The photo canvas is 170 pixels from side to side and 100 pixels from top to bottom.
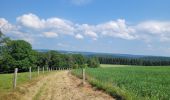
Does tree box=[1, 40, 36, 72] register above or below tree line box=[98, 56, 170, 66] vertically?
above

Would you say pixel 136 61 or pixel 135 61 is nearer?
pixel 136 61

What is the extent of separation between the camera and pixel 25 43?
312ft

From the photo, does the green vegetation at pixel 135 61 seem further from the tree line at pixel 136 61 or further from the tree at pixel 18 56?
the tree at pixel 18 56

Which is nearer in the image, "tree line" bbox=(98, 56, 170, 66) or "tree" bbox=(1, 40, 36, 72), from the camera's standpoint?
"tree" bbox=(1, 40, 36, 72)

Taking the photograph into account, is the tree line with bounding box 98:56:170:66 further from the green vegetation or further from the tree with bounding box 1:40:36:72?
the tree with bounding box 1:40:36:72

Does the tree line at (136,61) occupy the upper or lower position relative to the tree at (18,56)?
lower

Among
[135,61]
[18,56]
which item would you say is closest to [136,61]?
[135,61]

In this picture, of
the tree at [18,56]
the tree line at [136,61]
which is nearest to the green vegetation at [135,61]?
the tree line at [136,61]

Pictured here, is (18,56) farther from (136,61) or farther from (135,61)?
(135,61)

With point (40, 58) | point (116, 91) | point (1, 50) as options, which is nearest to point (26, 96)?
point (116, 91)

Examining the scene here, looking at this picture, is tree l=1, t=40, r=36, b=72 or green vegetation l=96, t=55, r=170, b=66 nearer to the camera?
tree l=1, t=40, r=36, b=72

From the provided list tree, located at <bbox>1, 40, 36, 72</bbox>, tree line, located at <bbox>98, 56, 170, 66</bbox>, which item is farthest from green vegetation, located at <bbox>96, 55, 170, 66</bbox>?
tree, located at <bbox>1, 40, 36, 72</bbox>

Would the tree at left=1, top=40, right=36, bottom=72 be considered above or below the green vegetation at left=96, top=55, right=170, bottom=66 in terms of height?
above

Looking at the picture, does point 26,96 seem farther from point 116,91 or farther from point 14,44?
point 14,44
